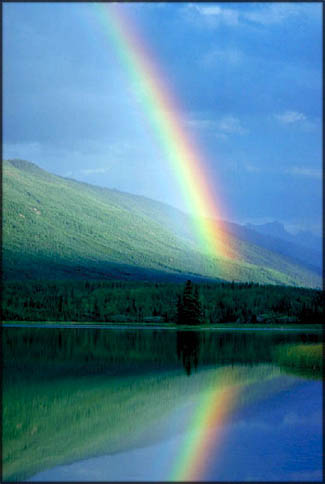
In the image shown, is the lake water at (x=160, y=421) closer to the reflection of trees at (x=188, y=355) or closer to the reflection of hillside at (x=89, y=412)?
the reflection of hillside at (x=89, y=412)

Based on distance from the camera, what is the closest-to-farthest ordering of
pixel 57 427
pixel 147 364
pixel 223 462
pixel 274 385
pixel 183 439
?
pixel 223 462 < pixel 183 439 < pixel 57 427 < pixel 274 385 < pixel 147 364

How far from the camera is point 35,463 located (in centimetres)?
2098

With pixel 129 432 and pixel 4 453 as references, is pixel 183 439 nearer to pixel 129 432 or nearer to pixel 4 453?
pixel 129 432

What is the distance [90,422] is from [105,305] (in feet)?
446

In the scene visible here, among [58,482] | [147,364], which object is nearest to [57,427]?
[58,482]

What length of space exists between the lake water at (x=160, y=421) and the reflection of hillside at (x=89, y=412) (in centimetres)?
4

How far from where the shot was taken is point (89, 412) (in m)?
28.3

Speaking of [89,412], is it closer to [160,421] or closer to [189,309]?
[160,421]

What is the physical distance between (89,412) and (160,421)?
3136 millimetres

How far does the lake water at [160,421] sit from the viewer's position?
801 inches

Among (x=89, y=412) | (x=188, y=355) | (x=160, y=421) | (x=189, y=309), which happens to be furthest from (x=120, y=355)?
(x=189, y=309)

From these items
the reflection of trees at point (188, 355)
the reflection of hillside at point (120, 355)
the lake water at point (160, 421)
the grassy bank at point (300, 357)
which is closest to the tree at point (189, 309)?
the reflection of hillside at point (120, 355)

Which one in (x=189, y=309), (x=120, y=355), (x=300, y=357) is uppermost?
(x=189, y=309)

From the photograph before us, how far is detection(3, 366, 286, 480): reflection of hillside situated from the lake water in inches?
1.5
